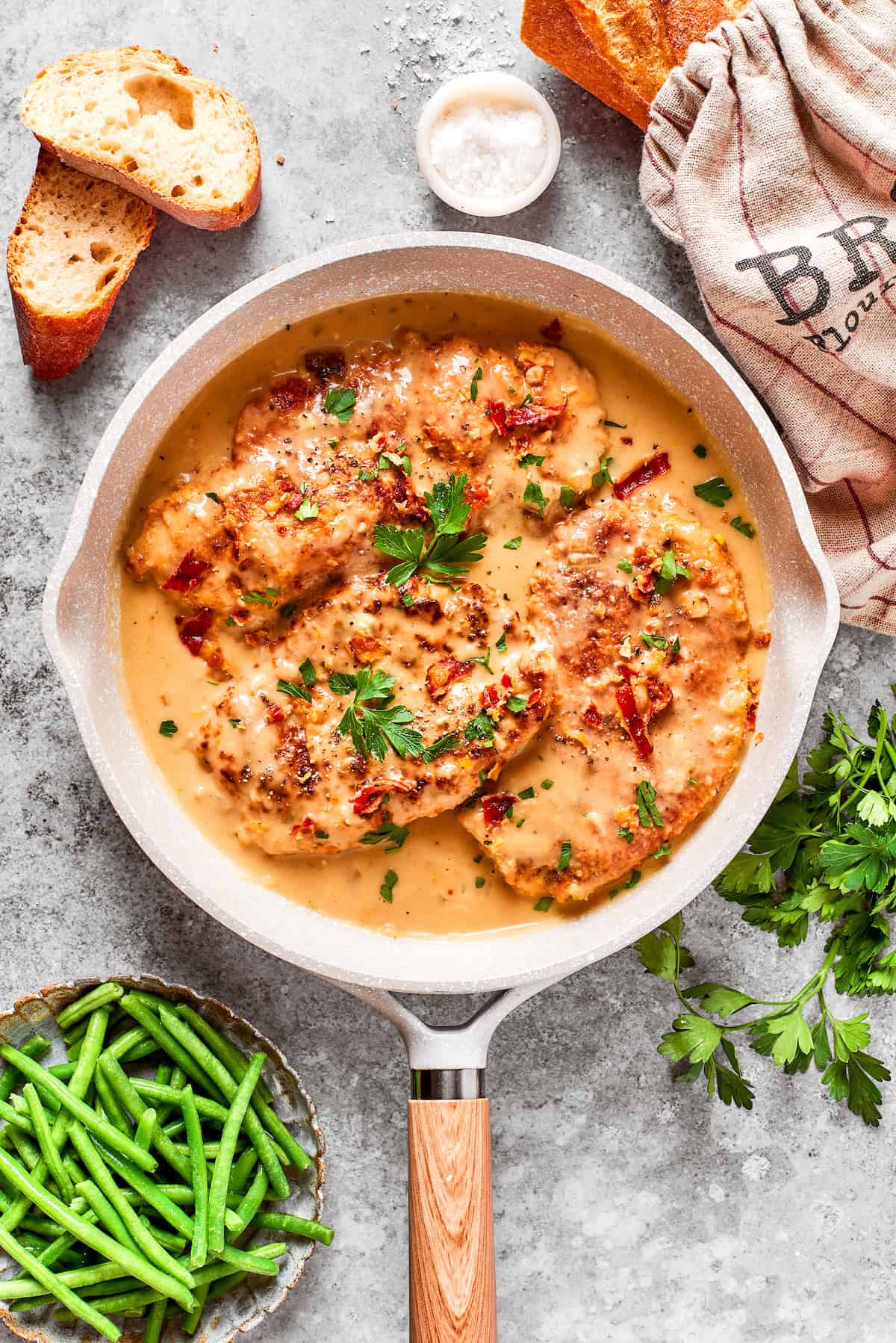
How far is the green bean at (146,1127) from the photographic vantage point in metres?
2.90

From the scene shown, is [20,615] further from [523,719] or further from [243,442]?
[523,719]

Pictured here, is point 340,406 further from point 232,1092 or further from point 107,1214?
point 107,1214

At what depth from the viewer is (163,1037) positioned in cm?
300

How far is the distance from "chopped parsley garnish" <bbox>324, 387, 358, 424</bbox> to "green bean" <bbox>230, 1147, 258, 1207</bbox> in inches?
76.3

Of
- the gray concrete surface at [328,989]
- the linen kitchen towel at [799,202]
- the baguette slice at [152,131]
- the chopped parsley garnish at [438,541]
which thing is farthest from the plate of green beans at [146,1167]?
the linen kitchen towel at [799,202]

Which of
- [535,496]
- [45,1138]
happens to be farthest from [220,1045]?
[535,496]

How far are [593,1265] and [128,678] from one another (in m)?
2.16

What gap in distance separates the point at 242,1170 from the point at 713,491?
2.21 m

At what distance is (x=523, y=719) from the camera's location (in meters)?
2.92

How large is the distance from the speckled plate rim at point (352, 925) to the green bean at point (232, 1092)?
1.15ft

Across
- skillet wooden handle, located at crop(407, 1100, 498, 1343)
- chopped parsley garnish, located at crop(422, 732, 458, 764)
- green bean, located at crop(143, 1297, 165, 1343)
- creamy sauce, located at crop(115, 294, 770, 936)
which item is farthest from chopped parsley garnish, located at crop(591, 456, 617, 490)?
green bean, located at crop(143, 1297, 165, 1343)

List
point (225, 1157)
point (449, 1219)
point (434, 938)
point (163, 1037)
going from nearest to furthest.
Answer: point (449, 1219)
point (225, 1157)
point (163, 1037)
point (434, 938)

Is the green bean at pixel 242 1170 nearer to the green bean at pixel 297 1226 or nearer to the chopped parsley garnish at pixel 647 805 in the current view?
the green bean at pixel 297 1226

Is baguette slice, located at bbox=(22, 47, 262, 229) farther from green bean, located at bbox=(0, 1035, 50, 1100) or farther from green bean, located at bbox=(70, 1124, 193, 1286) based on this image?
green bean, located at bbox=(70, 1124, 193, 1286)
